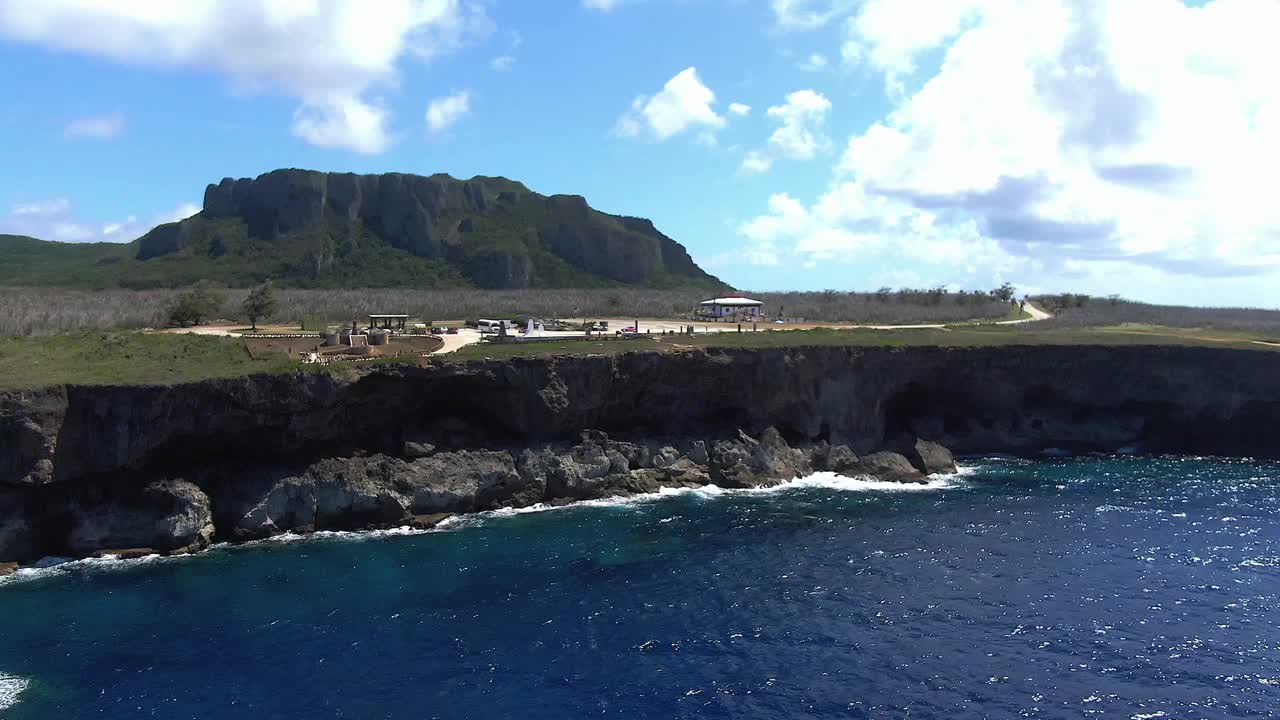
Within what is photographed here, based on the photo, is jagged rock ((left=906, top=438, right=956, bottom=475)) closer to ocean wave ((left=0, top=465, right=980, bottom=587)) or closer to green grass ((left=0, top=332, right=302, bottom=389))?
ocean wave ((left=0, top=465, right=980, bottom=587))

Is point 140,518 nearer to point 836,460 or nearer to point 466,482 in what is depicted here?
point 466,482

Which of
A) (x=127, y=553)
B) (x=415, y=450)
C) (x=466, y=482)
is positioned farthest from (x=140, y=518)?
(x=466, y=482)

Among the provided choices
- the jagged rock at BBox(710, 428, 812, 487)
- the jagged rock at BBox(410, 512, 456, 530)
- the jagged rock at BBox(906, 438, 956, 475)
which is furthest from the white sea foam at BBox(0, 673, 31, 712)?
the jagged rock at BBox(906, 438, 956, 475)

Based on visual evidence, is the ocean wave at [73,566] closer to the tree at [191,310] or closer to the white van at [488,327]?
the white van at [488,327]

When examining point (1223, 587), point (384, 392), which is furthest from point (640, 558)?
point (1223, 587)

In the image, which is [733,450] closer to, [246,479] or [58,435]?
[246,479]

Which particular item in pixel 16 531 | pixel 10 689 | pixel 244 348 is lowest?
pixel 10 689
